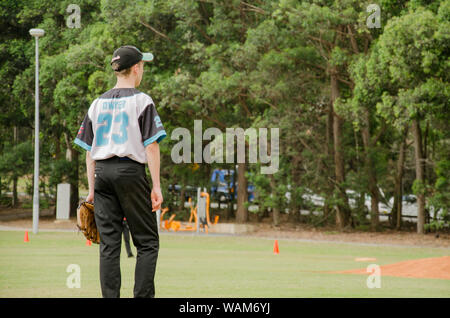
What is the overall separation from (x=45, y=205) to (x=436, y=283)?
33.6m

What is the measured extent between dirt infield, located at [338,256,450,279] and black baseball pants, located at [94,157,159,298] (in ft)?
32.7

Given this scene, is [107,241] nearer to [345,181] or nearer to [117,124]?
[117,124]

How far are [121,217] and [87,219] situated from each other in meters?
0.35

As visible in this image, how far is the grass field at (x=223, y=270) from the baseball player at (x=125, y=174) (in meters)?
4.49

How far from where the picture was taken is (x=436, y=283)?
1338 centimetres

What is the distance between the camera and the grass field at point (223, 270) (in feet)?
36.9
